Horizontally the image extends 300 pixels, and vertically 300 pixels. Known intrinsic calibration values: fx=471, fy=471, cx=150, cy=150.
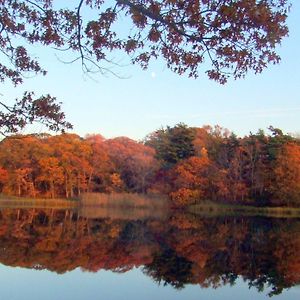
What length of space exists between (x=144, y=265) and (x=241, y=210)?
78.1ft

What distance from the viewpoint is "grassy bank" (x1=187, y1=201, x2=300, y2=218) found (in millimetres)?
32763

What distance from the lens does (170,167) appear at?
41406 millimetres

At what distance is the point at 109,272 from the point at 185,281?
6.57 ft

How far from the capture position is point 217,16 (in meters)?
3.44

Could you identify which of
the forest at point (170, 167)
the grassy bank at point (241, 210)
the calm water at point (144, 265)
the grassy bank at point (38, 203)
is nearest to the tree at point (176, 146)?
the forest at point (170, 167)

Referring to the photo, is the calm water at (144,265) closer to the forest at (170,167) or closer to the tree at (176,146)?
the forest at (170,167)

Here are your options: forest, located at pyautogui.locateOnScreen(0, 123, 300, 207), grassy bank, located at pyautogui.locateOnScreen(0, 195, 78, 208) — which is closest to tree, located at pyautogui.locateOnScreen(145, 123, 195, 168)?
forest, located at pyautogui.locateOnScreen(0, 123, 300, 207)

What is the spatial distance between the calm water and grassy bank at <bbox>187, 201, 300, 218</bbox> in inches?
542

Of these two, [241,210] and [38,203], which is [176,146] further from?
[38,203]

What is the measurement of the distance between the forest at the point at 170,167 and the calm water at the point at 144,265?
1704 cm

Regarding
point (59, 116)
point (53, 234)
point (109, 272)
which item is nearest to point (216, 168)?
point (53, 234)

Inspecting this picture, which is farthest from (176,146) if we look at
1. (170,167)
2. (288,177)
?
(288,177)

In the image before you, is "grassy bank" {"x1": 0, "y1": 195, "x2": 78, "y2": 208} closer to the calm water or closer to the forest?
the forest

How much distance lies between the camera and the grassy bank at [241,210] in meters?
32.8
